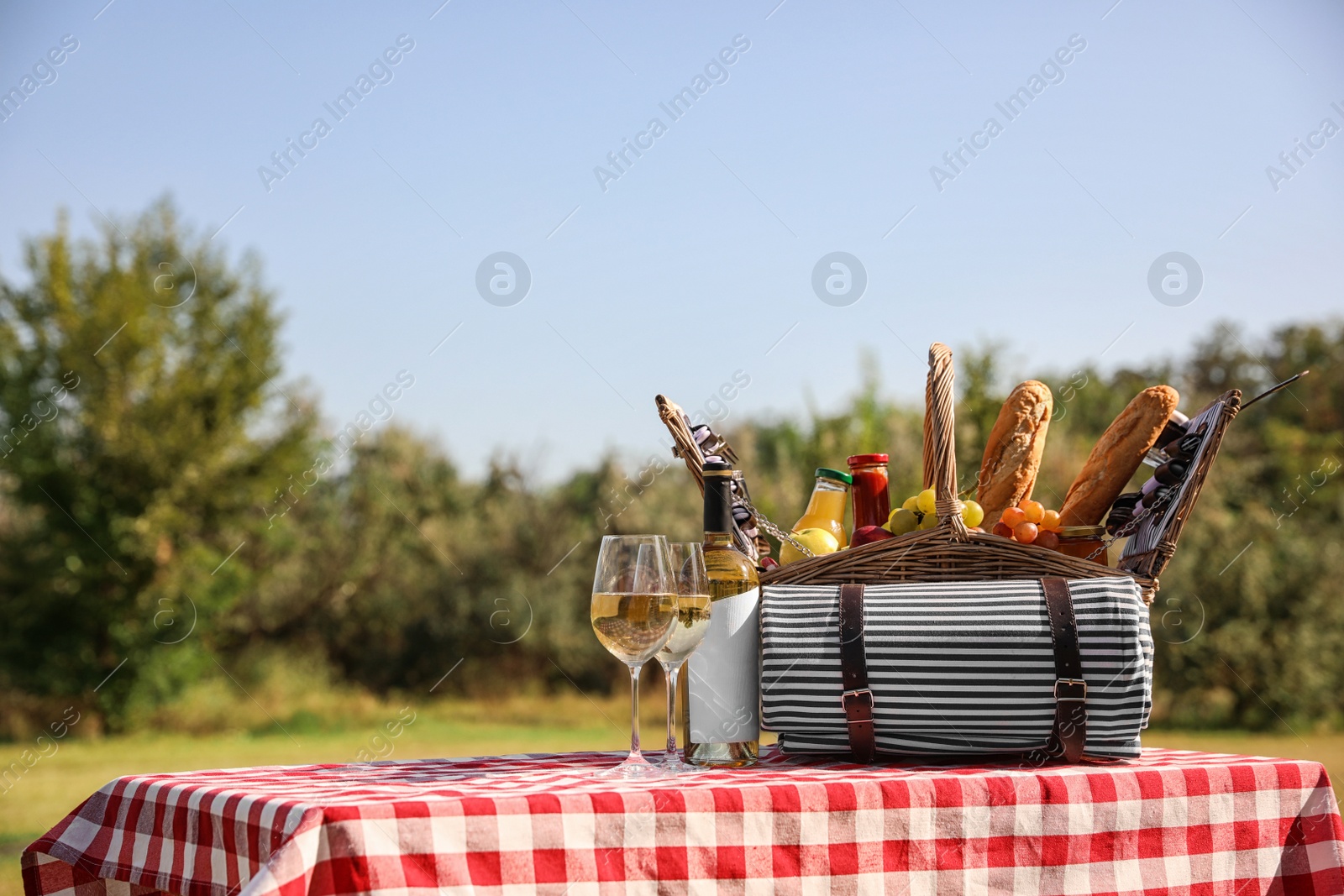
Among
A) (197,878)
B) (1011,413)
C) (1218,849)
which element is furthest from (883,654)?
(197,878)

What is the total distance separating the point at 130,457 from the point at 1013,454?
44.9 feet

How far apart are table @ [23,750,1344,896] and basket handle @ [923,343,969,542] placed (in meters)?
0.39

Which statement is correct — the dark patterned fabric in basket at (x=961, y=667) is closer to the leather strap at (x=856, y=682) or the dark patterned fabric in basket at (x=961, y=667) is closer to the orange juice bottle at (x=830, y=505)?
the leather strap at (x=856, y=682)


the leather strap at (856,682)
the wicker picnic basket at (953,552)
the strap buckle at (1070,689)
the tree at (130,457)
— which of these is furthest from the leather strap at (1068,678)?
the tree at (130,457)

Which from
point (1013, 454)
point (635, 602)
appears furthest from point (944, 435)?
point (635, 602)

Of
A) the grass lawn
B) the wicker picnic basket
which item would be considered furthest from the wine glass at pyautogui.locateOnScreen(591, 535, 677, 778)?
the grass lawn

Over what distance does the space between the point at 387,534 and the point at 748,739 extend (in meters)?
14.0

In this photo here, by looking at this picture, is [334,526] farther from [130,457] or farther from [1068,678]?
[1068,678]

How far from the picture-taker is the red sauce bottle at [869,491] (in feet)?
6.86

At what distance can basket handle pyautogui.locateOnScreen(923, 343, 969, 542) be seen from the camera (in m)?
1.75

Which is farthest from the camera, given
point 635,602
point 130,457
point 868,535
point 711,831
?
point 130,457

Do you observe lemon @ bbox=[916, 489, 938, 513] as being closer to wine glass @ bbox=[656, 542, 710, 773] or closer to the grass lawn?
wine glass @ bbox=[656, 542, 710, 773]

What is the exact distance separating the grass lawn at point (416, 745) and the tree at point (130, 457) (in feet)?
3.88

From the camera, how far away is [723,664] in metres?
1.71
